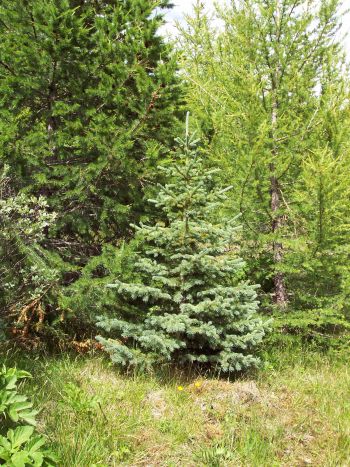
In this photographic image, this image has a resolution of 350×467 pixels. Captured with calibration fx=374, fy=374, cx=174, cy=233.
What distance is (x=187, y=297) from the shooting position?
163 inches

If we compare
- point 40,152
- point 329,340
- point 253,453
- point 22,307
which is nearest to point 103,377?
point 22,307

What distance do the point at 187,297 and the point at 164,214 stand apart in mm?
1439

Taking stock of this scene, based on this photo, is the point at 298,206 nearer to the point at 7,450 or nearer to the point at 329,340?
the point at 329,340

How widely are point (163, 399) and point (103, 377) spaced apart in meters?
0.76

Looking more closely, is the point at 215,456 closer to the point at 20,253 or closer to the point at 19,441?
the point at 19,441

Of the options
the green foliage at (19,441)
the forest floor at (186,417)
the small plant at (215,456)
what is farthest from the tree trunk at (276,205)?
the green foliage at (19,441)

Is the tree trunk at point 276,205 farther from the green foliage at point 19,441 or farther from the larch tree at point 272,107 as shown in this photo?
the green foliage at point 19,441

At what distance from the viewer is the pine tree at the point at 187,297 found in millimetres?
4031

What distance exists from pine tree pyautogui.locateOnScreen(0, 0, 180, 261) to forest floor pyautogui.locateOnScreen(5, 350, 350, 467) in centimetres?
189

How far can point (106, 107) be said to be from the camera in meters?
4.98

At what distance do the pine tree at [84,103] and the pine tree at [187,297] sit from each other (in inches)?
27.2

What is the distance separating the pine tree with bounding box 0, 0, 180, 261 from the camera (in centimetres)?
431

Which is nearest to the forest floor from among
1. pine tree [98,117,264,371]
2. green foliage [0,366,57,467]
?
pine tree [98,117,264,371]

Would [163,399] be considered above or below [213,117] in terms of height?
below
